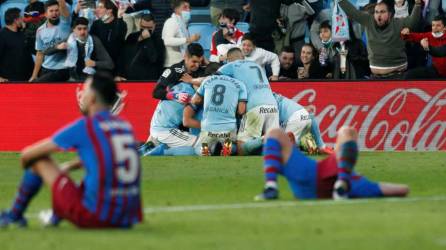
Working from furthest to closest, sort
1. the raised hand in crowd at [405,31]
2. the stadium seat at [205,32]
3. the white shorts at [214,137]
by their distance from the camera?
the stadium seat at [205,32] → the raised hand in crowd at [405,31] → the white shorts at [214,137]

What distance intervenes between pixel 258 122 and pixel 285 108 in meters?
0.58

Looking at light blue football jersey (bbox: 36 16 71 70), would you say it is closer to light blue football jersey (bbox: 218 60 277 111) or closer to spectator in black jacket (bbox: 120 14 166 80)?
spectator in black jacket (bbox: 120 14 166 80)

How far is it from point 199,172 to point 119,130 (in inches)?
286

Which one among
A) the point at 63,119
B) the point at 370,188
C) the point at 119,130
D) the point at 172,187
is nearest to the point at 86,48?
the point at 63,119

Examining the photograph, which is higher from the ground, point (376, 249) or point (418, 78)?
point (376, 249)

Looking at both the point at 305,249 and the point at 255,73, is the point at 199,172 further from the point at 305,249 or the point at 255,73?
the point at 305,249

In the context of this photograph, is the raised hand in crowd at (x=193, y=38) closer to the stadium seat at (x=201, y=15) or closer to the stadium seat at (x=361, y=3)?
the stadium seat at (x=201, y=15)

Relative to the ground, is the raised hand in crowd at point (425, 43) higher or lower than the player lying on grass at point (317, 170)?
lower

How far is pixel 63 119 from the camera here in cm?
2200

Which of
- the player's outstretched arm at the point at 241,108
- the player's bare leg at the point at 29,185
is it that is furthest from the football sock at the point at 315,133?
the player's bare leg at the point at 29,185

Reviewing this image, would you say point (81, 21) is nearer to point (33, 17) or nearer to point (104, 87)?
point (33, 17)

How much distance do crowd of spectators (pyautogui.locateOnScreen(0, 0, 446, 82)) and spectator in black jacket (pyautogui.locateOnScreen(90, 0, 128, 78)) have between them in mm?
18

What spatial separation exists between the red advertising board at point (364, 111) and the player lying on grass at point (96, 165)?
11995 millimetres

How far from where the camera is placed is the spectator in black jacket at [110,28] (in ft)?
74.0
